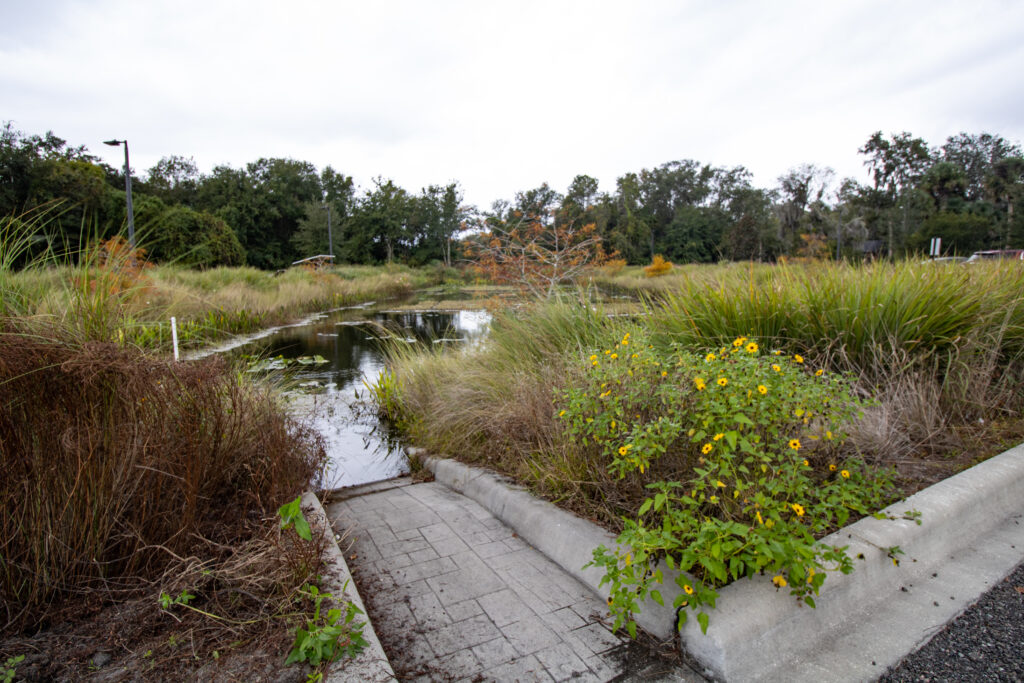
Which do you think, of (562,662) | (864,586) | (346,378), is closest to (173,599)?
(562,662)

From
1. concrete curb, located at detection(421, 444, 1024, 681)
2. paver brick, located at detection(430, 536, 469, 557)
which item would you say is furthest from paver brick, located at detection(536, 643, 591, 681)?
paver brick, located at detection(430, 536, 469, 557)

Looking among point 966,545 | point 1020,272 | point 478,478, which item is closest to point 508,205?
point 1020,272

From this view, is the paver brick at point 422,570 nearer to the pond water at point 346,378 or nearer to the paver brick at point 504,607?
the paver brick at point 504,607

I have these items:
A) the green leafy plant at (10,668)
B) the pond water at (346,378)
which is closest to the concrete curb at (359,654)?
the green leafy plant at (10,668)

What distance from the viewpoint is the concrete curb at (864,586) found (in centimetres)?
181

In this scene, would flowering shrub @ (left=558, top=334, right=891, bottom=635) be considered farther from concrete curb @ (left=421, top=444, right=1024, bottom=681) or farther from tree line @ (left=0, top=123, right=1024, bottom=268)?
tree line @ (left=0, top=123, right=1024, bottom=268)

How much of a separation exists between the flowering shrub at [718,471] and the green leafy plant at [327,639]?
2.83 feet

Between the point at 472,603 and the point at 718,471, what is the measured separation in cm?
112

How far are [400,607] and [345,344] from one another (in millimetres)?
11878

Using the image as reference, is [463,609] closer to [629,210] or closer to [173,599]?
[173,599]

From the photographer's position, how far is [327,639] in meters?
1.70

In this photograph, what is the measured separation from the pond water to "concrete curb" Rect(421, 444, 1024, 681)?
2529mm

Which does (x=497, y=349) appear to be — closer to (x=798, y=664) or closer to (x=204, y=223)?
(x=798, y=664)

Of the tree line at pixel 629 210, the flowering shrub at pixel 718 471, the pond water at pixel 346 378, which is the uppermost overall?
the tree line at pixel 629 210
